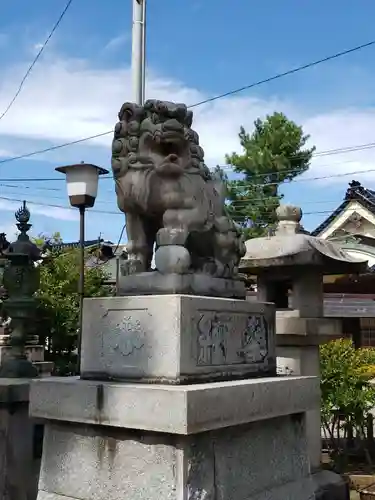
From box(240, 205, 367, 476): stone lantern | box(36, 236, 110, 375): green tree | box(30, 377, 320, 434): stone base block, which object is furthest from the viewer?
box(36, 236, 110, 375): green tree

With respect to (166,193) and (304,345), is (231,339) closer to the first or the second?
(166,193)

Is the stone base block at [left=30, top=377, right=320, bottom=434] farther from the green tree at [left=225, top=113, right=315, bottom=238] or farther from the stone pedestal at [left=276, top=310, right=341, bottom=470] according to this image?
the green tree at [left=225, top=113, right=315, bottom=238]

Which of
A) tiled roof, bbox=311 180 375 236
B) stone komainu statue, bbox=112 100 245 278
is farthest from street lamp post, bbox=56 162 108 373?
tiled roof, bbox=311 180 375 236

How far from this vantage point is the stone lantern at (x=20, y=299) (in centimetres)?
492

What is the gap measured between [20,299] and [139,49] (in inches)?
186

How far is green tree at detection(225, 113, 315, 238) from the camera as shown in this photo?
2112cm

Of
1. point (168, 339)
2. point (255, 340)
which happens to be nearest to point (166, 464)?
point (168, 339)

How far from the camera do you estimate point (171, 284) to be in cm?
330

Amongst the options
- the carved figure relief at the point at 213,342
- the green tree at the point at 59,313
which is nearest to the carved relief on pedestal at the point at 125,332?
the carved figure relief at the point at 213,342

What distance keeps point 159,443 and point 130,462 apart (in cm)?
22

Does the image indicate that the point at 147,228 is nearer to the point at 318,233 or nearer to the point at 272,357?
the point at 272,357

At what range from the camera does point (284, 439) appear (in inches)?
147

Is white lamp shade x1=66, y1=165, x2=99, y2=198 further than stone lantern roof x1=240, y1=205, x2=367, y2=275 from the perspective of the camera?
Yes

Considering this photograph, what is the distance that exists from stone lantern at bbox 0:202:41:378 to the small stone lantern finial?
2.86 metres
